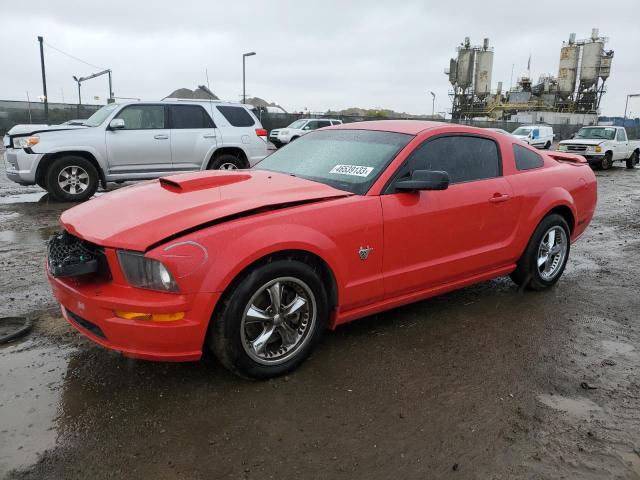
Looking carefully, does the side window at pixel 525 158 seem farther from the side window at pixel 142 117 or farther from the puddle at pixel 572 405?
the side window at pixel 142 117

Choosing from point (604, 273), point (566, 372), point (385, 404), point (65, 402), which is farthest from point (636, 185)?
point (65, 402)

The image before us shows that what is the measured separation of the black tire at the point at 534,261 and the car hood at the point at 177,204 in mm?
2061

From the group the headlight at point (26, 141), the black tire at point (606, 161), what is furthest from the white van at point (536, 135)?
the headlight at point (26, 141)

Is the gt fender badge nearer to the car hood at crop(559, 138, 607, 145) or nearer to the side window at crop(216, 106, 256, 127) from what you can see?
the side window at crop(216, 106, 256, 127)

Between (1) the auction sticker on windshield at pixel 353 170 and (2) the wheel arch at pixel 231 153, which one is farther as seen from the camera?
(2) the wheel arch at pixel 231 153

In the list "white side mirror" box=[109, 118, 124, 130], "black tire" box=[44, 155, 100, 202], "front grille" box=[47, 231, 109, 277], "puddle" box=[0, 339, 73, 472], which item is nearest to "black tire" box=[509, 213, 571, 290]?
"front grille" box=[47, 231, 109, 277]

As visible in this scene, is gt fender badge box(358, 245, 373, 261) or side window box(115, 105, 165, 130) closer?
gt fender badge box(358, 245, 373, 261)

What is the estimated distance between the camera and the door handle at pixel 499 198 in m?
4.08

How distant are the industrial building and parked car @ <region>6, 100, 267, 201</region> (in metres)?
58.1

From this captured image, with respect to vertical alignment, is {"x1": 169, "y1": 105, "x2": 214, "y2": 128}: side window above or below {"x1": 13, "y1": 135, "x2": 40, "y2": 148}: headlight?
above

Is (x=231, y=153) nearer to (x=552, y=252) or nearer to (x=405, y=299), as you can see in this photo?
(x=552, y=252)

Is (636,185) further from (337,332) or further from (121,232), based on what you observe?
(121,232)

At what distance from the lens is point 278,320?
3062 mm

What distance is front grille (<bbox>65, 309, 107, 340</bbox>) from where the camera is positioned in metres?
2.84
